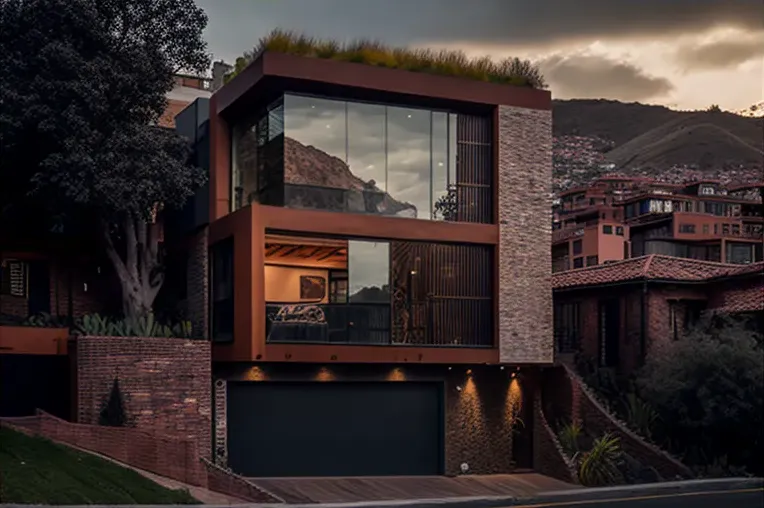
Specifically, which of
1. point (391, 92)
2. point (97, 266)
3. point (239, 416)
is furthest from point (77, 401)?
point (391, 92)

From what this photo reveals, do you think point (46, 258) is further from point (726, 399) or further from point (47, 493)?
point (726, 399)

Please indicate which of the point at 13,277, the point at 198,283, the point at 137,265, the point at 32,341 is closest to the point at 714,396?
the point at 198,283

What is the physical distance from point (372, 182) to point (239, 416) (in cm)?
690

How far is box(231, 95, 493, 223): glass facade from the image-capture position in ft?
97.0

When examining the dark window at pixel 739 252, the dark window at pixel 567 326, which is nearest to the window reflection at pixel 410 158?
the dark window at pixel 567 326

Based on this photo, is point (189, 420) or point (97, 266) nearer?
point (189, 420)

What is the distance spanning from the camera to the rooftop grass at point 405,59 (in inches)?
1177

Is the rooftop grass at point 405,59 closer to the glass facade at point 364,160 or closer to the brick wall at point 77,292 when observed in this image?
the glass facade at point 364,160

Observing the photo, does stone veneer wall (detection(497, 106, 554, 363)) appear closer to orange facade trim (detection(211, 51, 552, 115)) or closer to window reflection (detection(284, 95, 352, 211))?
orange facade trim (detection(211, 51, 552, 115))

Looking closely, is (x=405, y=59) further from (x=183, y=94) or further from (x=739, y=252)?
(x=739, y=252)

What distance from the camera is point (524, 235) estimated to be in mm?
31781

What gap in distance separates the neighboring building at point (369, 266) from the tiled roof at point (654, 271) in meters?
5.36

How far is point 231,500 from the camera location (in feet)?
81.2

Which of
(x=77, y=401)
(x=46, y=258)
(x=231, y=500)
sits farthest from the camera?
(x=46, y=258)
